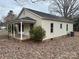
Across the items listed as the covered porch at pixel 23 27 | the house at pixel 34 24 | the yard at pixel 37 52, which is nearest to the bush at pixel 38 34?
the house at pixel 34 24

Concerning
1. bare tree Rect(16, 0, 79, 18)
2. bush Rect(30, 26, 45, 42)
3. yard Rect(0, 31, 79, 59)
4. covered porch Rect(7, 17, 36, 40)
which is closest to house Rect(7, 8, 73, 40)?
covered porch Rect(7, 17, 36, 40)

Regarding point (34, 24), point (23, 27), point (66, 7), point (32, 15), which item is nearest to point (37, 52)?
point (34, 24)

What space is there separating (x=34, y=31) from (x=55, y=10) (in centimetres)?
2755

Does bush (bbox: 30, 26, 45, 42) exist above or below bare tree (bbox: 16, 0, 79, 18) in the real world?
below

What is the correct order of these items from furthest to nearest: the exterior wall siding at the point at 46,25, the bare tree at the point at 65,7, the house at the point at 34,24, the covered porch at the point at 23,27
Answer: the bare tree at the point at 65,7 → the exterior wall siding at the point at 46,25 → the house at the point at 34,24 → the covered porch at the point at 23,27

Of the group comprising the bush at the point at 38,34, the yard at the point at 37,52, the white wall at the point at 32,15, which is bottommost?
the yard at the point at 37,52

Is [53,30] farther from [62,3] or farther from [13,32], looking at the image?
→ [62,3]

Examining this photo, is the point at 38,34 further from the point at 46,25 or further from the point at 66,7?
the point at 66,7

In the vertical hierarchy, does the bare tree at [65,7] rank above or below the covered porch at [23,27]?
above

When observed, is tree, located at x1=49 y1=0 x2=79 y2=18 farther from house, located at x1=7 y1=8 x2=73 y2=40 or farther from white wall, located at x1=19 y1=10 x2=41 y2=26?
white wall, located at x1=19 y1=10 x2=41 y2=26

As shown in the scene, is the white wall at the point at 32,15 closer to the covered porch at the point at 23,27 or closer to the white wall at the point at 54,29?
the covered porch at the point at 23,27

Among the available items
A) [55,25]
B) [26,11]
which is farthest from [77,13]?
[26,11]

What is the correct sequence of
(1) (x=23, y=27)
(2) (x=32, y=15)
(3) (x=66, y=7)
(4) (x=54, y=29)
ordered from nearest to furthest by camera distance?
(2) (x=32, y=15)
(1) (x=23, y=27)
(4) (x=54, y=29)
(3) (x=66, y=7)

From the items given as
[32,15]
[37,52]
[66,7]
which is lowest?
[37,52]
